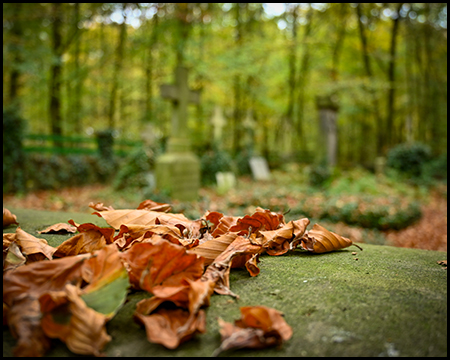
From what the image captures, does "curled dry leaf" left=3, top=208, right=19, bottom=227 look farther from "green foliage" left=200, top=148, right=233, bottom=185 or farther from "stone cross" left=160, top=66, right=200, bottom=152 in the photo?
"green foliage" left=200, top=148, right=233, bottom=185

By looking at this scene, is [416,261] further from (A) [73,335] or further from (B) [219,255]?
(A) [73,335]

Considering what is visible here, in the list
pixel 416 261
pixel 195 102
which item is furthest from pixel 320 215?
pixel 416 261

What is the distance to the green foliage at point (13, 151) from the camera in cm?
912

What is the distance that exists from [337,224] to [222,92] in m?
15.5

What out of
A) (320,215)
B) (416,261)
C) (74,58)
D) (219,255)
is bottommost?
(320,215)

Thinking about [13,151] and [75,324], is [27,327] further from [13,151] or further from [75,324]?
[13,151]

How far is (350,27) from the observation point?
71.3ft

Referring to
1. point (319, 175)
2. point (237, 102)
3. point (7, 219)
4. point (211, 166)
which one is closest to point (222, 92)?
point (237, 102)

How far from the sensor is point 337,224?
6.53 m

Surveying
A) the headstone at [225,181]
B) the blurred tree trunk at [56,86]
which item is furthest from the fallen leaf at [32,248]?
the blurred tree trunk at [56,86]

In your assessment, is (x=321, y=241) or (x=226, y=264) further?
(x=321, y=241)

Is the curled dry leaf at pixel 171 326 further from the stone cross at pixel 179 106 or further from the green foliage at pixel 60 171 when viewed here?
the green foliage at pixel 60 171

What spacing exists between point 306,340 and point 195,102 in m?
8.86

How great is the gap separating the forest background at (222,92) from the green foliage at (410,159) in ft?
0.19
